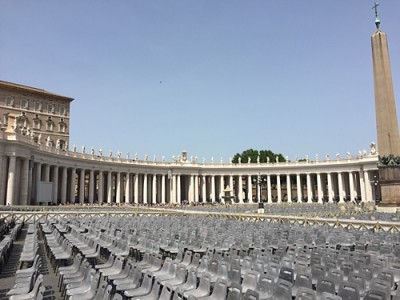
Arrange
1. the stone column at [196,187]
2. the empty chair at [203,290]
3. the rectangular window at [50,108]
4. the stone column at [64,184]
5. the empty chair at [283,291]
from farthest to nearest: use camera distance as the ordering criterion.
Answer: the stone column at [196,187], the rectangular window at [50,108], the stone column at [64,184], the empty chair at [203,290], the empty chair at [283,291]

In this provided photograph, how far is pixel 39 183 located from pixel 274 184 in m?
85.8

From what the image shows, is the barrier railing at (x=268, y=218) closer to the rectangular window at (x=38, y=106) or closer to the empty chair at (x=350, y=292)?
the empty chair at (x=350, y=292)

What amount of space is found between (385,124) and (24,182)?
51.1m

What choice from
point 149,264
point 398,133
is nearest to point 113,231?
point 149,264

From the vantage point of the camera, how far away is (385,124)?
3662 centimetres

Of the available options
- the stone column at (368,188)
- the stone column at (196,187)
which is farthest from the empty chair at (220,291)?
the stone column at (196,187)

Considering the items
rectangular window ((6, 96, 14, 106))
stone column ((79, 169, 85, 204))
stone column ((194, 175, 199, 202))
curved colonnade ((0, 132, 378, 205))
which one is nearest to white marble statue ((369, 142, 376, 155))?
curved colonnade ((0, 132, 378, 205))

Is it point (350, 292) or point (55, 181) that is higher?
point (55, 181)

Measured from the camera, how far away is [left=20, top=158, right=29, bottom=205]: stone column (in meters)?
50.2

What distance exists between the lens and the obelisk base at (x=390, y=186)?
35.6 meters

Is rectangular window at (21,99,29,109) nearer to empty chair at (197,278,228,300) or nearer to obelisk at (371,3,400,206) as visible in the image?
obelisk at (371,3,400,206)

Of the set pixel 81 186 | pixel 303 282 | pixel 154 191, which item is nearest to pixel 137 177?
pixel 154 191

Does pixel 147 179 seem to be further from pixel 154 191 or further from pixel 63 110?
pixel 63 110

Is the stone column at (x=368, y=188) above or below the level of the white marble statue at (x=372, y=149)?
below
